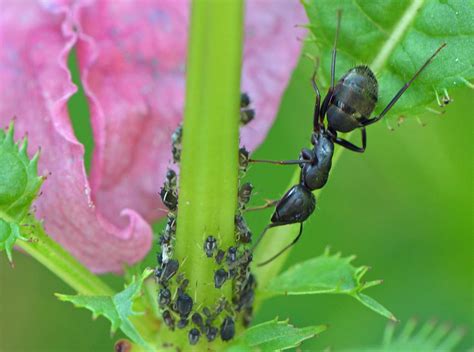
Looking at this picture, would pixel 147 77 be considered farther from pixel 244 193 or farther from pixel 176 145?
pixel 244 193

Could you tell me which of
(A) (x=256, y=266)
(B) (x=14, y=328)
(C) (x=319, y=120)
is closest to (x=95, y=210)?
(A) (x=256, y=266)

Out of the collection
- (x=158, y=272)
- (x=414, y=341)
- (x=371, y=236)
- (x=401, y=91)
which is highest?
(x=401, y=91)

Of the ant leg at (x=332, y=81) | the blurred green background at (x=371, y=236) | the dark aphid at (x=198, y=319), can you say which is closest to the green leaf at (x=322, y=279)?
the dark aphid at (x=198, y=319)

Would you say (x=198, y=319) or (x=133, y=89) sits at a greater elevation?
(x=133, y=89)

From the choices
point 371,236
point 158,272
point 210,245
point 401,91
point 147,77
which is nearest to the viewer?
point 210,245

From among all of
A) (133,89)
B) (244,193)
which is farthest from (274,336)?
(133,89)

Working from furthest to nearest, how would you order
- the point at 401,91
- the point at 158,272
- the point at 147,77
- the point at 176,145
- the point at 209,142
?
the point at 147,77 < the point at 401,91 < the point at 176,145 < the point at 158,272 < the point at 209,142

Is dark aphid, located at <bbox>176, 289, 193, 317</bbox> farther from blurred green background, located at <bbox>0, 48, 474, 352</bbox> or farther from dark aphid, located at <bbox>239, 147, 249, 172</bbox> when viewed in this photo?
blurred green background, located at <bbox>0, 48, 474, 352</bbox>

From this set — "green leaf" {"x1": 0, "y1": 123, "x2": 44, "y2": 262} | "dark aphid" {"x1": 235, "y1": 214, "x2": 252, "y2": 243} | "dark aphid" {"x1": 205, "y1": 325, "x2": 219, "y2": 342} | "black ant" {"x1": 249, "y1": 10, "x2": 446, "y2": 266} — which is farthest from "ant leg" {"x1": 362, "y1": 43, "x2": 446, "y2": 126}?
"green leaf" {"x1": 0, "y1": 123, "x2": 44, "y2": 262}
